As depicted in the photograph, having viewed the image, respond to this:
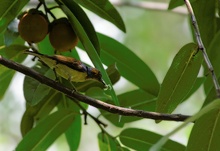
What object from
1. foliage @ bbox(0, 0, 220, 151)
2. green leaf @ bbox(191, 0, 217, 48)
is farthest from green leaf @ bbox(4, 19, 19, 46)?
green leaf @ bbox(191, 0, 217, 48)

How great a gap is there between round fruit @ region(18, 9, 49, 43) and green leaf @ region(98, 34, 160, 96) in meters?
0.24

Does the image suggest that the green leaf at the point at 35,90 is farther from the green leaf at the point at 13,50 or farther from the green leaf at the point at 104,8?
the green leaf at the point at 104,8

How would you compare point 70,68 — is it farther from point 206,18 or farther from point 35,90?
point 206,18

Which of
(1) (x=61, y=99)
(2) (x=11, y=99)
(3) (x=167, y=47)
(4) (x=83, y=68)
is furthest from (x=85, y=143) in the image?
(4) (x=83, y=68)

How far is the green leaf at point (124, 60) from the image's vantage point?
139cm

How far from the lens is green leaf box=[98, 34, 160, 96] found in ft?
4.56

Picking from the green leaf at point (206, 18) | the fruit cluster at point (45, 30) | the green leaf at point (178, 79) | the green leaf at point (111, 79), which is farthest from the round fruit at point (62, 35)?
the green leaf at point (206, 18)

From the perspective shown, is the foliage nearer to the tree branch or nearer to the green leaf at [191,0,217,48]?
the green leaf at [191,0,217,48]

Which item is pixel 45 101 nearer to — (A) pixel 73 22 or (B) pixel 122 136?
(B) pixel 122 136

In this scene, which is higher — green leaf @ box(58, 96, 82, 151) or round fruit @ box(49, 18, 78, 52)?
round fruit @ box(49, 18, 78, 52)

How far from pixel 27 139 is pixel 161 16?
4134mm

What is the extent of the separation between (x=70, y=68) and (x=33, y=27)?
126 mm

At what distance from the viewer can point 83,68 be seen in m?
1.15

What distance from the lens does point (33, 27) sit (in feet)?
3.85
